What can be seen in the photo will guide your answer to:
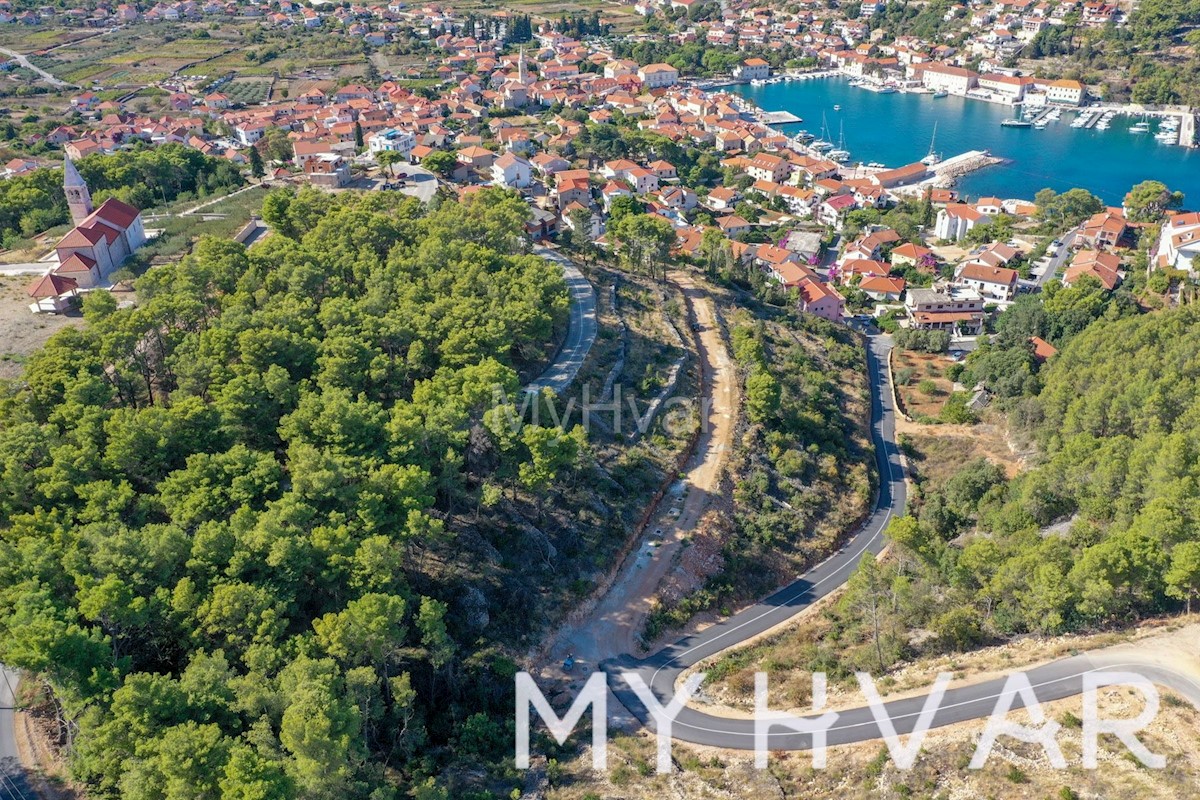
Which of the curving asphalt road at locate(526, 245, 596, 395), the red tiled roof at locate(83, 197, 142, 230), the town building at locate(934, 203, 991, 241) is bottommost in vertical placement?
the town building at locate(934, 203, 991, 241)

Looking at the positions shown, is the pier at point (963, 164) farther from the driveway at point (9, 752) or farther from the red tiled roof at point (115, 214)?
the driveway at point (9, 752)

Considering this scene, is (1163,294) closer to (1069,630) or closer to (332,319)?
(1069,630)

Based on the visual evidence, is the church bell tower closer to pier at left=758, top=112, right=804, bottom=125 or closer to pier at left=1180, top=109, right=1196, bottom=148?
pier at left=758, top=112, right=804, bottom=125

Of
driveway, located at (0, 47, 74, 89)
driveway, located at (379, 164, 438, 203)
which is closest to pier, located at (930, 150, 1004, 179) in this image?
driveway, located at (379, 164, 438, 203)

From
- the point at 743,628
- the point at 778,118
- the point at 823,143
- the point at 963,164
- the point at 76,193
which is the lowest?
the point at 743,628

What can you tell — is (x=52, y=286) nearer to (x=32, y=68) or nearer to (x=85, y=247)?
(x=85, y=247)

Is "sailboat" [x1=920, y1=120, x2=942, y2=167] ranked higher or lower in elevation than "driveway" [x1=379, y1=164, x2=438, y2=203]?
lower

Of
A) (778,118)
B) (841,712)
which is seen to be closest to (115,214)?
(841,712)

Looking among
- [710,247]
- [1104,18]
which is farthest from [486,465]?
[1104,18]
